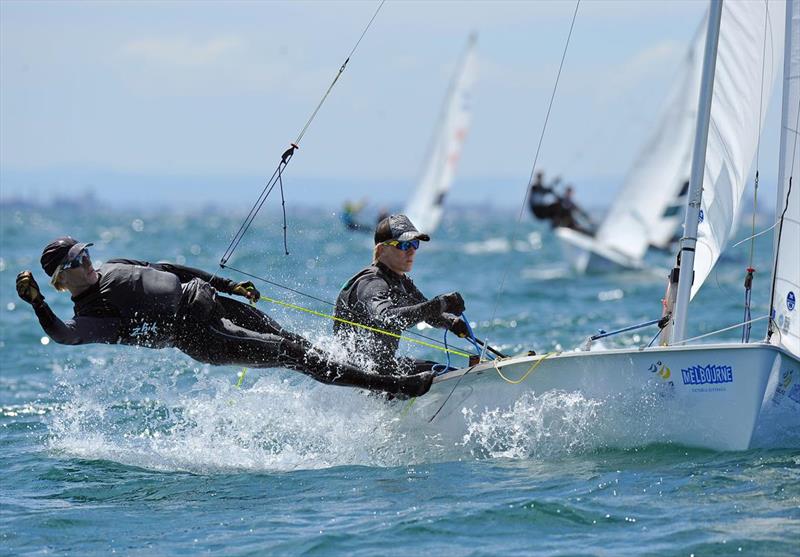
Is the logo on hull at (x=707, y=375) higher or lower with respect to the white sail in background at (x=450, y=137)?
lower

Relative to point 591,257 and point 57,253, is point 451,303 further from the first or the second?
point 591,257

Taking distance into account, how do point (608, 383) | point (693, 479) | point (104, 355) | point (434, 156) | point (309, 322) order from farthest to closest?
1. point (434, 156)
2. point (104, 355)
3. point (309, 322)
4. point (608, 383)
5. point (693, 479)

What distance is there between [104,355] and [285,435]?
4977 mm

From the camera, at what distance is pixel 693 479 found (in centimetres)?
549

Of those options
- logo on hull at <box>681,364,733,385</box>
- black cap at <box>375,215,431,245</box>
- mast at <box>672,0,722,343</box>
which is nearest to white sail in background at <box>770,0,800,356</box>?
mast at <box>672,0,722,343</box>

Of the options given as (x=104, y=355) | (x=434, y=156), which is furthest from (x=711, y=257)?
(x=434, y=156)

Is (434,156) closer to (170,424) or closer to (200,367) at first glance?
(200,367)

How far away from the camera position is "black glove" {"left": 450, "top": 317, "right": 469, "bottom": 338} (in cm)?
609

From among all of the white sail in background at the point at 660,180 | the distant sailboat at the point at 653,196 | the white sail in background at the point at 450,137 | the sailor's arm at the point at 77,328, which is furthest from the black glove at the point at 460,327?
the white sail in background at the point at 450,137

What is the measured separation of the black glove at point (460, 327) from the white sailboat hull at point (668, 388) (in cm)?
19

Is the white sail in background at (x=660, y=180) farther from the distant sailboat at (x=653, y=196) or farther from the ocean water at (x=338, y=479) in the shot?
the ocean water at (x=338, y=479)

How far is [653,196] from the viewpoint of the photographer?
74.3ft

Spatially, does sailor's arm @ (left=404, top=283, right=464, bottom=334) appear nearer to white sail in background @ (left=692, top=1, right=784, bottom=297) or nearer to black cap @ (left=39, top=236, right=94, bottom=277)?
white sail in background @ (left=692, top=1, right=784, bottom=297)

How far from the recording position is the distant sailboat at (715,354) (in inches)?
222
